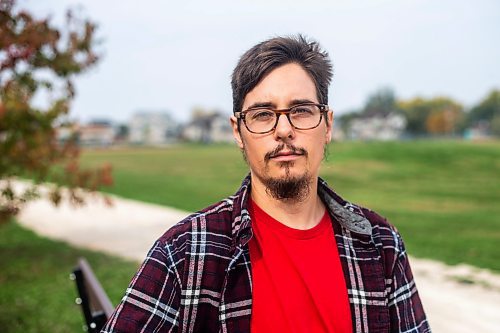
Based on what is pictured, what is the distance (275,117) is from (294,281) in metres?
0.51

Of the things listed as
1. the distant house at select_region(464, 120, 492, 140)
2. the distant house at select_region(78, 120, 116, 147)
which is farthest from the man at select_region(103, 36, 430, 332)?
the distant house at select_region(78, 120, 116, 147)

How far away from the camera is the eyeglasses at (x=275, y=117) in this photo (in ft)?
5.63

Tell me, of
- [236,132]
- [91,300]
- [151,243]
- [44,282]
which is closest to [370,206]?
[151,243]

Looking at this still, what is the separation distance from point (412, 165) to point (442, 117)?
71.5 meters

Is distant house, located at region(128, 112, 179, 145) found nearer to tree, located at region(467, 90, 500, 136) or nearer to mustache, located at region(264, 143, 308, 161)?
tree, located at region(467, 90, 500, 136)

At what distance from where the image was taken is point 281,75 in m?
1.71

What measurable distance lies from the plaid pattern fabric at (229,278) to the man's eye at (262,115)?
0.79ft

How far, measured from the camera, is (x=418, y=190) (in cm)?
1983

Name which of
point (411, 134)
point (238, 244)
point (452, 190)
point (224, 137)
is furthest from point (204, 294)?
point (224, 137)

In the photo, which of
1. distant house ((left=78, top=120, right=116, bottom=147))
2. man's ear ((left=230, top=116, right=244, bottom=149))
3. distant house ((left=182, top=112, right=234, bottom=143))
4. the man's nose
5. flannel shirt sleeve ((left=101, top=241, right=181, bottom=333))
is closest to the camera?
flannel shirt sleeve ((left=101, top=241, right=181, bottom=333))

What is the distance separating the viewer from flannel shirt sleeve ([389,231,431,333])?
1761 millimetres

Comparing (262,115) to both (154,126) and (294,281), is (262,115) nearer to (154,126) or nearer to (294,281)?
(294,281)

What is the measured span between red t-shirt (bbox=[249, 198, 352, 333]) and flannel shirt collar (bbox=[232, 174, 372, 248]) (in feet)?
0.20

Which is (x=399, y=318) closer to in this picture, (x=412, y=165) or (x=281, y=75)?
(x=281, y=75)
